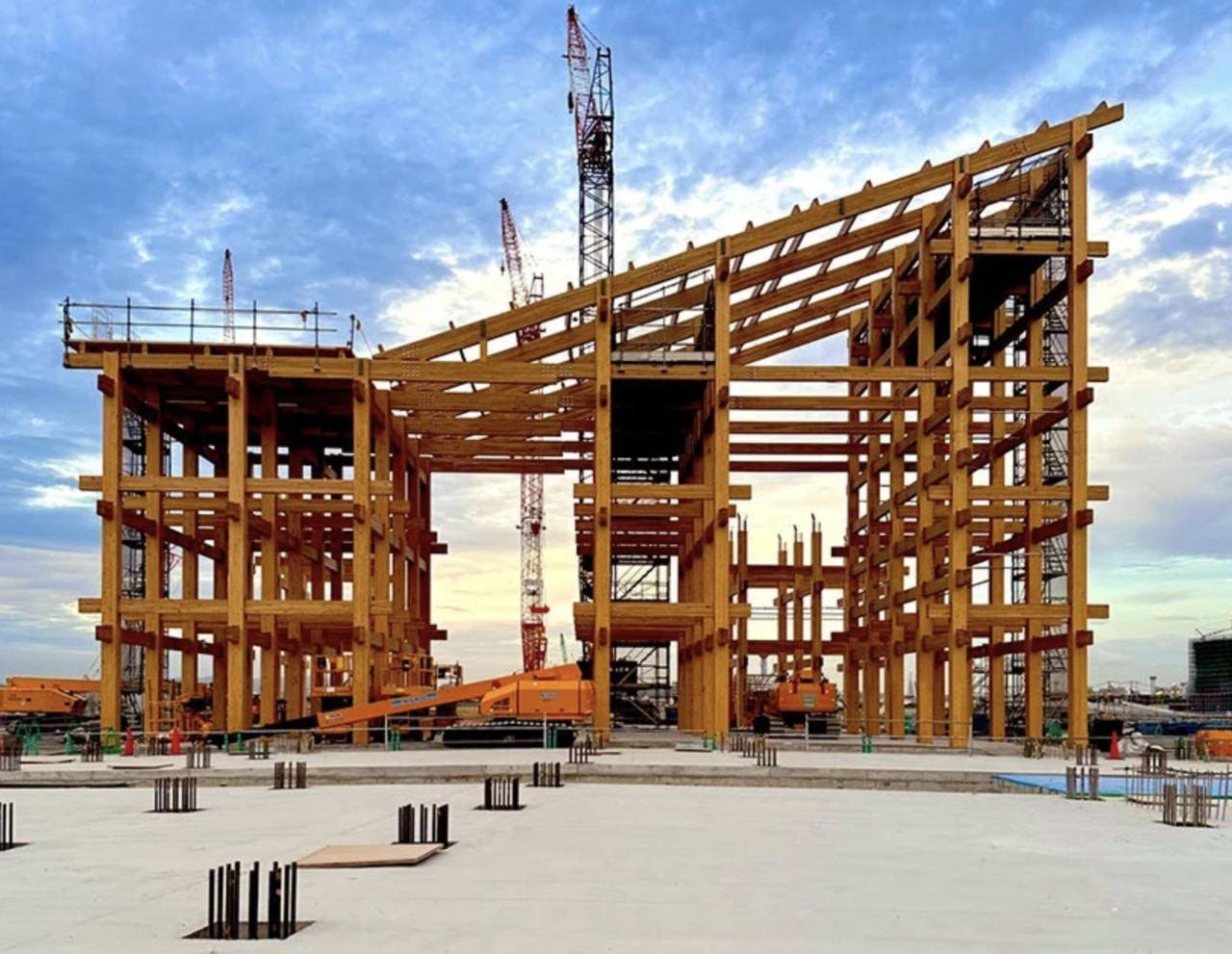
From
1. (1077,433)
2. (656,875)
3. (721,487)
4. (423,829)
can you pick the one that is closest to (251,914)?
(656,875)

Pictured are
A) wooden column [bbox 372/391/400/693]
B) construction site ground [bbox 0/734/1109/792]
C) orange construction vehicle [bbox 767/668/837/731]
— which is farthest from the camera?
orange construction vehicle [bbox 767/668/837/731]

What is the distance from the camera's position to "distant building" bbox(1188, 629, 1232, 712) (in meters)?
131

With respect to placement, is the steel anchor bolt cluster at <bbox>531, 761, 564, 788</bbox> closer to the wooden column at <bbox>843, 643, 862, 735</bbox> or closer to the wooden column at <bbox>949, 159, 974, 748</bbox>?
the wooden column at <bbox>949, 159, 974, 748</bbox>

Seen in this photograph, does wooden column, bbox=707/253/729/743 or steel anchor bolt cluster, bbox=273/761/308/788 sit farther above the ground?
wooden column, bbox=707/253/729/743

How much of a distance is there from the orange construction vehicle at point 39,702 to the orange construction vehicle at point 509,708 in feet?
81.6

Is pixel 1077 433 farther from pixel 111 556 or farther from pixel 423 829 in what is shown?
pixel 111 556

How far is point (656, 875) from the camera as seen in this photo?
17906 mm

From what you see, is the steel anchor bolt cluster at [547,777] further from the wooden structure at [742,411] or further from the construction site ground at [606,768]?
the wooden structure at [742,411]

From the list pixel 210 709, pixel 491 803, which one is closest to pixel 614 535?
pixel 210 709

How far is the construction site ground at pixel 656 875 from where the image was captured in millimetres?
14047

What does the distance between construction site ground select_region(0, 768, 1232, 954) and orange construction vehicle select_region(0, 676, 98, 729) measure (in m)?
39.0

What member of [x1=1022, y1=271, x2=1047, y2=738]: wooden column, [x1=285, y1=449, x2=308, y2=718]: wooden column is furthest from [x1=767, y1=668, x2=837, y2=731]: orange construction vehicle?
[x1=285, y1=449, x2=308, y2=718]: wooden column

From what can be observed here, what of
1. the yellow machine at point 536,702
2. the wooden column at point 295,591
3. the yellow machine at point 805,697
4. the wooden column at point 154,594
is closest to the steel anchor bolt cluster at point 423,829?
the yellow machine at point 536,702

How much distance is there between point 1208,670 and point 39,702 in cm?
11375
